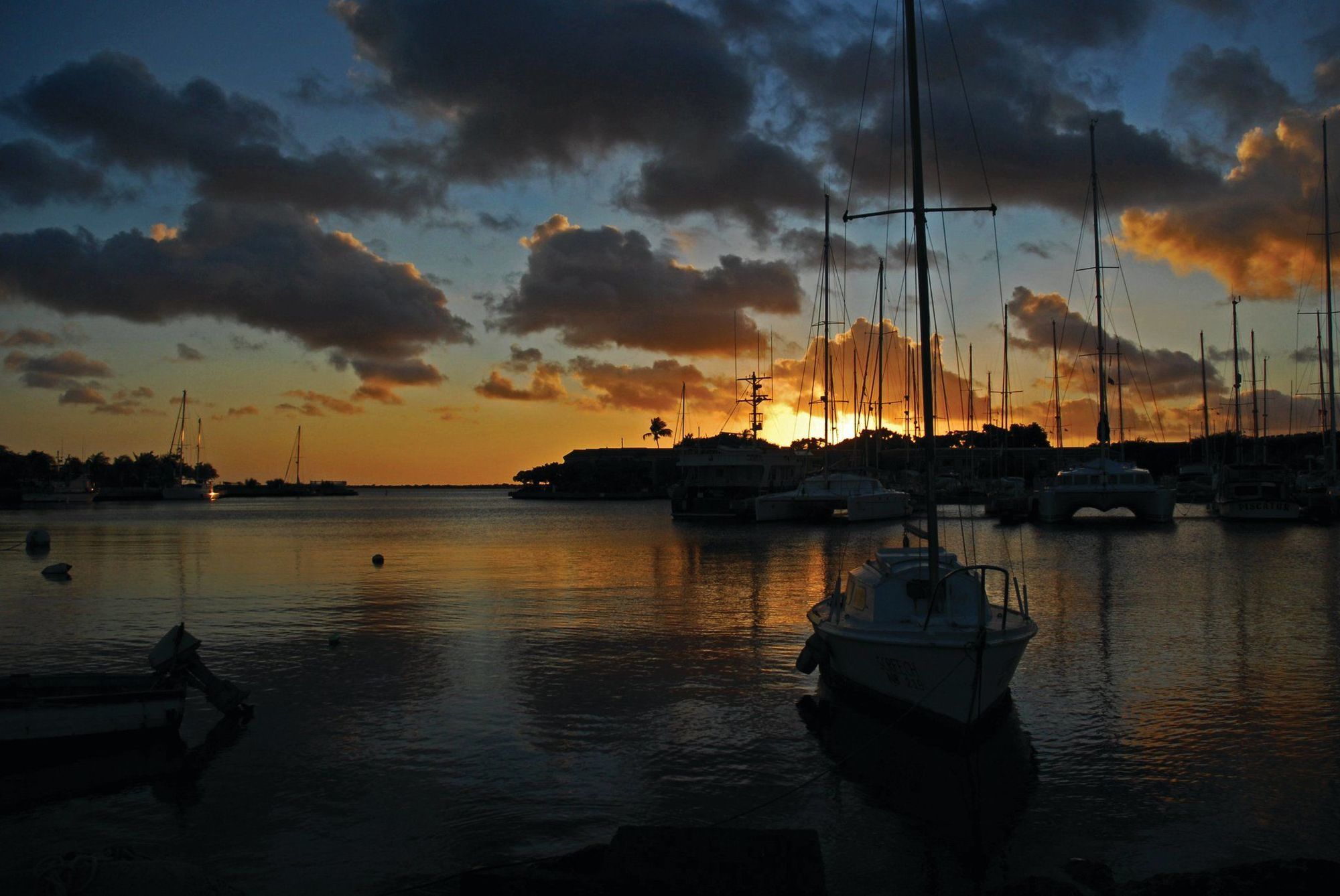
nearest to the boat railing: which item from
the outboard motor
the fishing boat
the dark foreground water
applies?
the dark foreground water

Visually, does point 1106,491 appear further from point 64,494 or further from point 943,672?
point 64,494

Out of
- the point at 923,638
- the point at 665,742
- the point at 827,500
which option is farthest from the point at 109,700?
the point at 827,500

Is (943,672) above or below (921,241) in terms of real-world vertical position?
below

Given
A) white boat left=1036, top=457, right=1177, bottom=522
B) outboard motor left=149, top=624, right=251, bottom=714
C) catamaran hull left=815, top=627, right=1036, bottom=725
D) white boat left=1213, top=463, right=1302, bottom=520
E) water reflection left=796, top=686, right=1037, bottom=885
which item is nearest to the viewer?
water reflection left=796, top=686, right=1037, bottom=885

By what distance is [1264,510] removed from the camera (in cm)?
6638

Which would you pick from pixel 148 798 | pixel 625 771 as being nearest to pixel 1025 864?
pixel 625 771

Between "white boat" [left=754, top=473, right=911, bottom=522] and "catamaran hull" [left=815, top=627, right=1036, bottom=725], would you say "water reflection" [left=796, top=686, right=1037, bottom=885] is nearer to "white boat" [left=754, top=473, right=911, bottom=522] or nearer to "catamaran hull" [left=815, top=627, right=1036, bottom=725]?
"catamaran hull" [left=815, top=627, right=1036, bottom=725]

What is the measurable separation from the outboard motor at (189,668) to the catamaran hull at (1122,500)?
63.0 m

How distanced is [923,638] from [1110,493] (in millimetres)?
60012

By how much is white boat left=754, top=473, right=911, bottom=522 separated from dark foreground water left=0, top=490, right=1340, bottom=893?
42332 millimetres

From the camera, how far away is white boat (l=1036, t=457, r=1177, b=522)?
67062mm

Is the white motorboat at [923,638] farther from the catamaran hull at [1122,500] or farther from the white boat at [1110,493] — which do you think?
the white boat at [1110,493]

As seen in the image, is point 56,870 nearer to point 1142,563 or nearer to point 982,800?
point 982,800

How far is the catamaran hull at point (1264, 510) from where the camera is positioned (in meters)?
65.9
